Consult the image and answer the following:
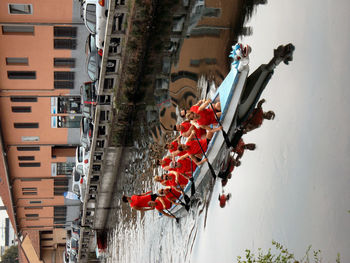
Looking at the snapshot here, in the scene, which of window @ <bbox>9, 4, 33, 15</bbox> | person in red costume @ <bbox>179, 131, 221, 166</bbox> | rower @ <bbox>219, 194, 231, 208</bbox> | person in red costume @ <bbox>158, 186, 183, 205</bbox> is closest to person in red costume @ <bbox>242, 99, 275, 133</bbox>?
person in red costume @ <bbox>179, 131, 221, 166</bbox>

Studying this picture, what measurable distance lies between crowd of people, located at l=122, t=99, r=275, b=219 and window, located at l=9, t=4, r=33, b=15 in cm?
675

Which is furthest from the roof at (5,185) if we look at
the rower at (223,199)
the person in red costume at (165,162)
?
the rower at (223,199)

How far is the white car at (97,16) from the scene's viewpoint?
31.7 feet

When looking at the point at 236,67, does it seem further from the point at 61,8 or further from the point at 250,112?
the point at 61,8

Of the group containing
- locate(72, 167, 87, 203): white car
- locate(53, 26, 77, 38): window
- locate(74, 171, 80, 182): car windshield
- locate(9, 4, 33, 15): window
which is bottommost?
locate(72, 167, 87, 203): white car

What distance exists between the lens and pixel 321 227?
154 inches

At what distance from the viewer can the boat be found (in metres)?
5.09

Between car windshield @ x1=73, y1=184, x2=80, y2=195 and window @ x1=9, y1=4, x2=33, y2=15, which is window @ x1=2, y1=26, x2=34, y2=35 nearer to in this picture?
window @ x1=9, y1=4, x2=33, y2=15

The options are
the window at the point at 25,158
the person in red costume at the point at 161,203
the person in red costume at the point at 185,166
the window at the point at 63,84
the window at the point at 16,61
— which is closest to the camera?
the person in red costume at the point at 185,166

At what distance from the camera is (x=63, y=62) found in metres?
14.1

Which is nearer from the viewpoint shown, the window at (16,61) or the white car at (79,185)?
the window at (16,61)

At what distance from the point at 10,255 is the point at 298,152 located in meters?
29.3

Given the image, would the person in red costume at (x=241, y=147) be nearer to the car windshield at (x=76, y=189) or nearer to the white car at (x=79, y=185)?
the white car at (x=79, y=185)

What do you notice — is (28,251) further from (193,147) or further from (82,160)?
(193,147)
